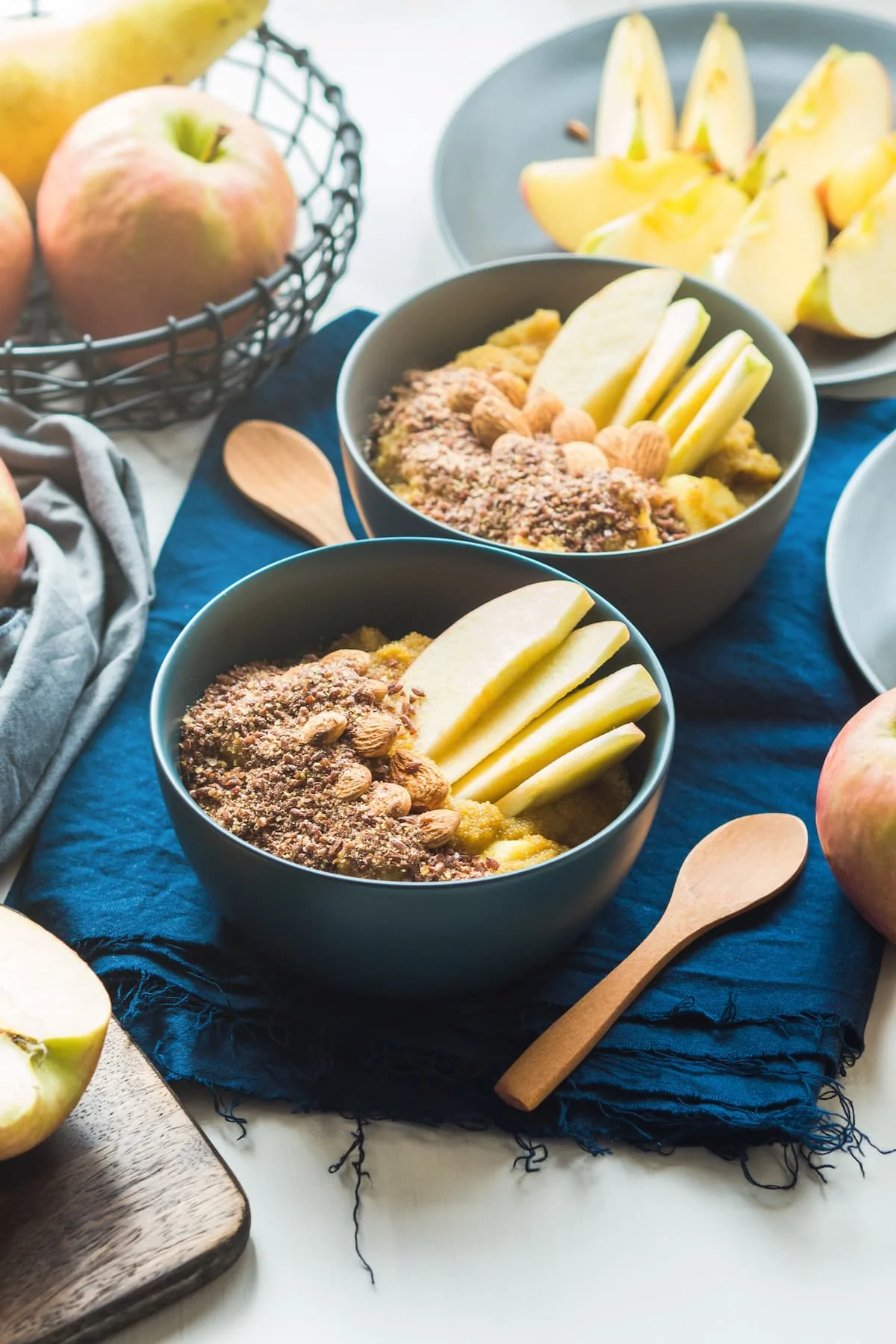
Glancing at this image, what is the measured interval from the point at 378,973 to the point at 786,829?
277mm

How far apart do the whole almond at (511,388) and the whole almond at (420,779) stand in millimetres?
345

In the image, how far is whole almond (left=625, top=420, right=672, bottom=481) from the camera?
0.88 meters

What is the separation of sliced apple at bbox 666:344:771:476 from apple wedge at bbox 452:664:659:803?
24 centimetres

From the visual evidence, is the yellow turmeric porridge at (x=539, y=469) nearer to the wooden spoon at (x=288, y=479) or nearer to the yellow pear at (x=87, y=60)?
the wooden spoon at (x=288, y=479)

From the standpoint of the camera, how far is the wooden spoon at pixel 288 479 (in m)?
1.00

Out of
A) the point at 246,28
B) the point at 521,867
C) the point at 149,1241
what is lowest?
the point at 149,1241

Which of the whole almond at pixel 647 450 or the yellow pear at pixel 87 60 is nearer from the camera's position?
the whole almond at pixel 647 450

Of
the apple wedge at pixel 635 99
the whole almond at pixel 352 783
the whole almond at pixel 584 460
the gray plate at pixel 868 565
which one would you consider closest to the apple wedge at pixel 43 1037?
the whole almond at pixel 352 783

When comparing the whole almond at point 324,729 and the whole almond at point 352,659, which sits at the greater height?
the whole almond at point 324,729

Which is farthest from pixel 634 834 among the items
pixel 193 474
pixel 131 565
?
pixel 193 474

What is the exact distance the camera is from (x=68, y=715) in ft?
2.78

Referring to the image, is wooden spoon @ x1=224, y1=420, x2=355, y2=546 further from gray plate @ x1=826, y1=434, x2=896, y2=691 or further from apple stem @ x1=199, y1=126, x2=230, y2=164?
gray plate @ x1=826, y1=434, x2=896, y2=691

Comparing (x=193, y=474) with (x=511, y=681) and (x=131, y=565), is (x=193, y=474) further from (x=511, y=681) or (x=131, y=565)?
(x=511, y=681)

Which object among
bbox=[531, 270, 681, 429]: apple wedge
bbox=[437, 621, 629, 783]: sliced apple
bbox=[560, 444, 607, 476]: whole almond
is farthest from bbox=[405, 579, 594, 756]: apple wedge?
bbox=[531, 270, 681, 429]: apple wedge
